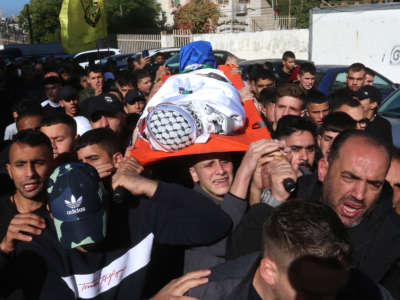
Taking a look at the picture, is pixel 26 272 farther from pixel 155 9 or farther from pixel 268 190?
pixel 155 9

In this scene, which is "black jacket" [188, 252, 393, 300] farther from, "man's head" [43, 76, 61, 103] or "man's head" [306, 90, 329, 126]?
"man's head" [43, 76, 61, 103]

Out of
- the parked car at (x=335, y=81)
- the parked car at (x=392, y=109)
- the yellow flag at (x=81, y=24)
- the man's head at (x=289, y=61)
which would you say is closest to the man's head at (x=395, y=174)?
→ the parked car at (x=392, y=109)

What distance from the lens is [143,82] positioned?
746 centimetres

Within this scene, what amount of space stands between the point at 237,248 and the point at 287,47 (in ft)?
79.8

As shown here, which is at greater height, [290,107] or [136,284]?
[290,107]

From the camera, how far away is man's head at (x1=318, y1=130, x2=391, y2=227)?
99.3 inches

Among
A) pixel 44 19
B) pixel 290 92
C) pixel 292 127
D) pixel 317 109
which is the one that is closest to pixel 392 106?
pixel 317 109

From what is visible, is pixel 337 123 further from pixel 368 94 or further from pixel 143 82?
pixel 143 82

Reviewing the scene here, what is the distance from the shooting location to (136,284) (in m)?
2.36

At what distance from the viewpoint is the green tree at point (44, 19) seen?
36.8 meters

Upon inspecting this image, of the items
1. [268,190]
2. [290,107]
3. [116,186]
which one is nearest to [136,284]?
[116,186]

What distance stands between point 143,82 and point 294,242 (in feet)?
20.1

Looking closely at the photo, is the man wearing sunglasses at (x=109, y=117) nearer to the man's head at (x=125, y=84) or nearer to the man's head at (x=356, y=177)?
the man's head at (x=356, y=177)

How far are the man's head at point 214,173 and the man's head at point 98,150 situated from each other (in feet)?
2.24
